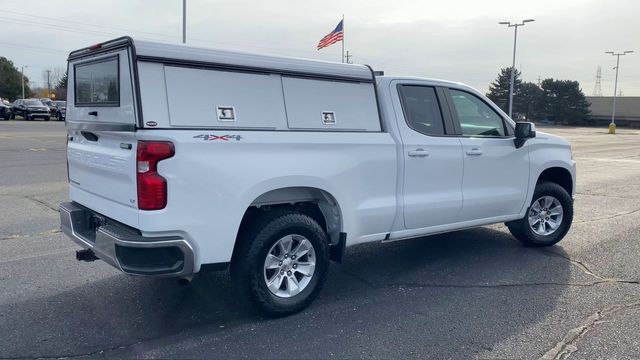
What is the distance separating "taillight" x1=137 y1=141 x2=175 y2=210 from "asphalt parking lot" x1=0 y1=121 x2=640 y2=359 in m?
1.01

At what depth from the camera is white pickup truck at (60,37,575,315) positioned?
3.85 metres

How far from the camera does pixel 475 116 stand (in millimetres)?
5973

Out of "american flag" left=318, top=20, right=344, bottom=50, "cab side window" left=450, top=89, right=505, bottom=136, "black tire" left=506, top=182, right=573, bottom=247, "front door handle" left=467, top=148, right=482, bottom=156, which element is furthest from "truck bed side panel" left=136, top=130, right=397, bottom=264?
"american flag" left=318, top=20, right=344, bottom=50

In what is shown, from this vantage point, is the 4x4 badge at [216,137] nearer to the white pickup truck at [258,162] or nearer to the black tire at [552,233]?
the white pickup truck at [258,162]

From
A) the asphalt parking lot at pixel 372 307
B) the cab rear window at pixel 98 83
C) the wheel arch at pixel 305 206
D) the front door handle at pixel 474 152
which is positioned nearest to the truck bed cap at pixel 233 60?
the cab rear window at pixel 98 83

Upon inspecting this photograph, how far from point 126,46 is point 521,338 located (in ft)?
11.4

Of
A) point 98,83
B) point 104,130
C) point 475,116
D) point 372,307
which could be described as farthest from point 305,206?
point 475,116

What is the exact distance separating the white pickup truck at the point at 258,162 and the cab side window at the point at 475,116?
0.02m

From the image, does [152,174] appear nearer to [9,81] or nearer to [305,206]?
[305,206]

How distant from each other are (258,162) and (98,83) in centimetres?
149

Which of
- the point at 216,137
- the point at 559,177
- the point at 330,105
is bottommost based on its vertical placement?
the point at 559,177

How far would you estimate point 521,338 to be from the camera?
4.17 m

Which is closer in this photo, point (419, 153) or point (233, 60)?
point (233, 60)

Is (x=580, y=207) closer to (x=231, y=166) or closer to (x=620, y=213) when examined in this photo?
(x=620, y=213)
